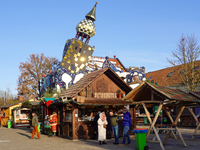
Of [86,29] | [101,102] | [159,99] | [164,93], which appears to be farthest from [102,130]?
[86,29]

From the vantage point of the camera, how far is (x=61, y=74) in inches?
1436

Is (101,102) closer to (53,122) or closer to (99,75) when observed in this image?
(99,75)

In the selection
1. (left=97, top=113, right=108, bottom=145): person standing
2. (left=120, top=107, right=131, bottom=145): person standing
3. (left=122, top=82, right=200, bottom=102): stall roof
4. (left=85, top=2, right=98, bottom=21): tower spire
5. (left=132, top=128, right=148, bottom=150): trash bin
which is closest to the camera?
(left=132, top=128, right=148, bottom=150): trash bin

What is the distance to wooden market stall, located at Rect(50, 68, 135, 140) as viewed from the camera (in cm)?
1591

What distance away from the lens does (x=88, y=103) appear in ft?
51.9

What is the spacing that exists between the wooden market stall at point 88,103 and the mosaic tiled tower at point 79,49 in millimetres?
18235

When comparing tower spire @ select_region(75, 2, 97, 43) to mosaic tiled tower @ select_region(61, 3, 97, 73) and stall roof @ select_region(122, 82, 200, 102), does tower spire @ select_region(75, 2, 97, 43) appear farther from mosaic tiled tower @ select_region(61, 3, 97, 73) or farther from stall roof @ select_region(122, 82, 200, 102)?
stall roof @ select_region(122, 82, 200, 102)

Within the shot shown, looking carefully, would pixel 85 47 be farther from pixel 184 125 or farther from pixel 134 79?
pixel 184 125

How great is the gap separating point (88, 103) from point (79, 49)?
22684 millimetres

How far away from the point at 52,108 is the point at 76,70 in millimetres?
17084

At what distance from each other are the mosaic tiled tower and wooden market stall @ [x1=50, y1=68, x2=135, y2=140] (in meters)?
18.2

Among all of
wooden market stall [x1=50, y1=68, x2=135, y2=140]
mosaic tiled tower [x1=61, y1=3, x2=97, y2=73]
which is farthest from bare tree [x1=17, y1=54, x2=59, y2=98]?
wooden market stall [x1=50, y1=68, x2=135, y2=140]

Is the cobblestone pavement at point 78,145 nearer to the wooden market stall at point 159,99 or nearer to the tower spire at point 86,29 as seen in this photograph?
the wooden market stall at point 159,99

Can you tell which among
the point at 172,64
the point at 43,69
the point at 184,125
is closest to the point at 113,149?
the point at 184,125
